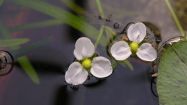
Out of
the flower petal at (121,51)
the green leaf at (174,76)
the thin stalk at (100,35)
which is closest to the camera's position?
the green leaf at (174,76)

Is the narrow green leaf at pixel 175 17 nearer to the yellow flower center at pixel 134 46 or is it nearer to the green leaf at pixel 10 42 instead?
the yellow flower center at pixel 134 46

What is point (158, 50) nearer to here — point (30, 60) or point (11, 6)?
point (30, 60)

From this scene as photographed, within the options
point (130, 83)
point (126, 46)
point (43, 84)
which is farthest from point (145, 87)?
point (43, 84)

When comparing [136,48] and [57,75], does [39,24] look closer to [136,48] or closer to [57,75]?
[57,75]

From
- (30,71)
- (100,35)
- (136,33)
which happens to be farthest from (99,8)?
(30,71)

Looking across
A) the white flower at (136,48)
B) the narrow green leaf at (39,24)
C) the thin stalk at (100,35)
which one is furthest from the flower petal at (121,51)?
the narrow green leaf at (39,24)
